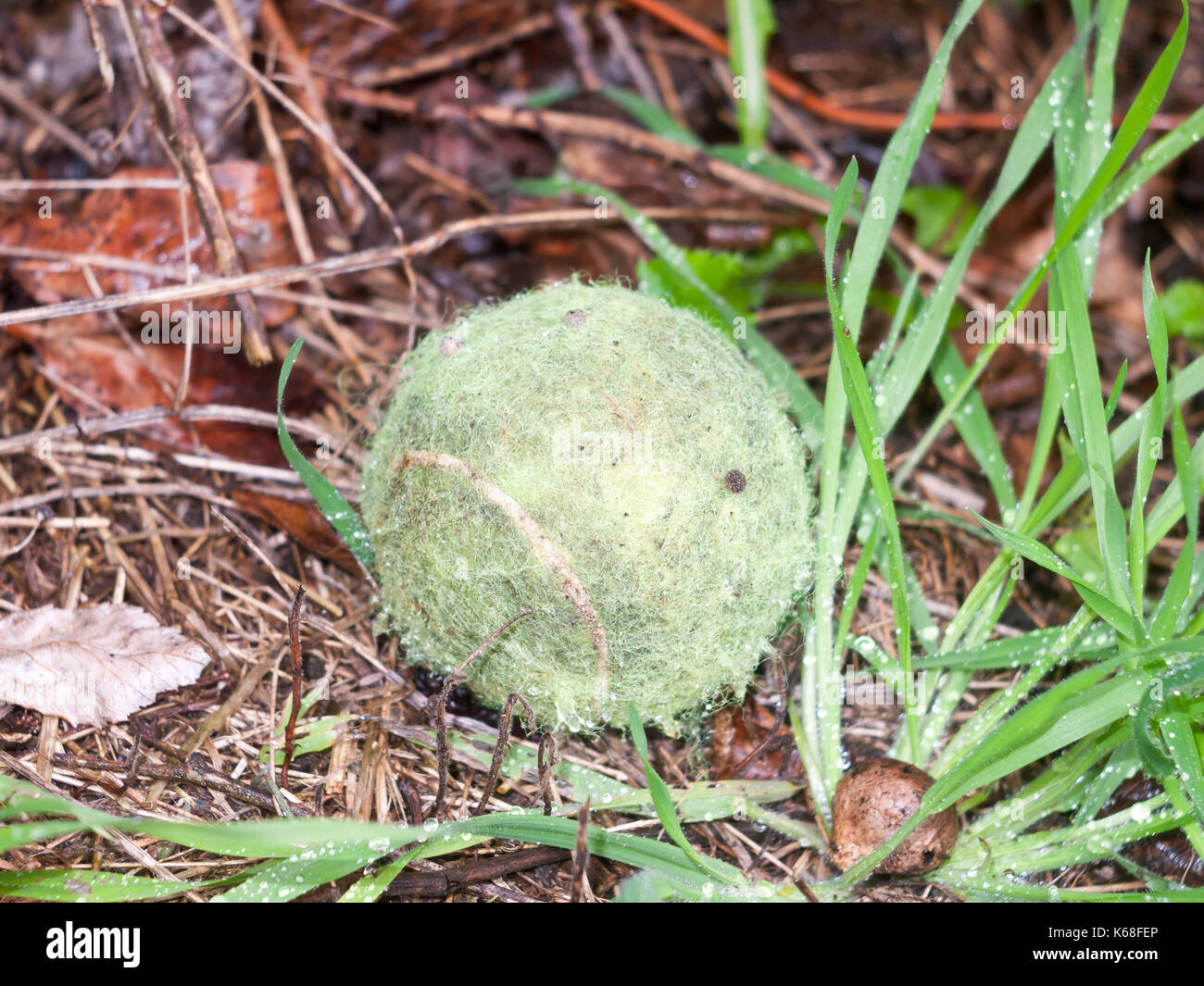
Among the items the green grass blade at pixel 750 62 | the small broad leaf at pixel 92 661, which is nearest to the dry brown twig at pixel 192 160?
the small broad leaf at pixel 92 661

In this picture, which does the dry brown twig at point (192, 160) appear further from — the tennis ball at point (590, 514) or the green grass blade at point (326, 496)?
the tennis ball at point (590, 514)

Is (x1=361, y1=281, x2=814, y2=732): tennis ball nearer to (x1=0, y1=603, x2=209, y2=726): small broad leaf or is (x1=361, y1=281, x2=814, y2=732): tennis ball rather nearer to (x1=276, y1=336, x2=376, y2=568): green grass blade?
(x1=276, y1=336, x2=376, y2=568): green grass blade

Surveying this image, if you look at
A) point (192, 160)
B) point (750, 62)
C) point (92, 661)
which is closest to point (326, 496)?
point (92, 661)

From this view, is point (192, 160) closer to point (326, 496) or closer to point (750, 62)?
point (326, 496)

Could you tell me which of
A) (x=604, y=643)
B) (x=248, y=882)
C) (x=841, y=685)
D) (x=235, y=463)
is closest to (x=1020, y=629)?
(x=841, y=685)

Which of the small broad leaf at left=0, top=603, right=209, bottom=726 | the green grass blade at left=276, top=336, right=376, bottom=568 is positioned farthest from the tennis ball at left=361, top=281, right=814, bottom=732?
the small broad leaf at left=0, top=603, right=209, bottom=726

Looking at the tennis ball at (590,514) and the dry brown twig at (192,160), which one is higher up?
the dry brown twig at (192,160)
